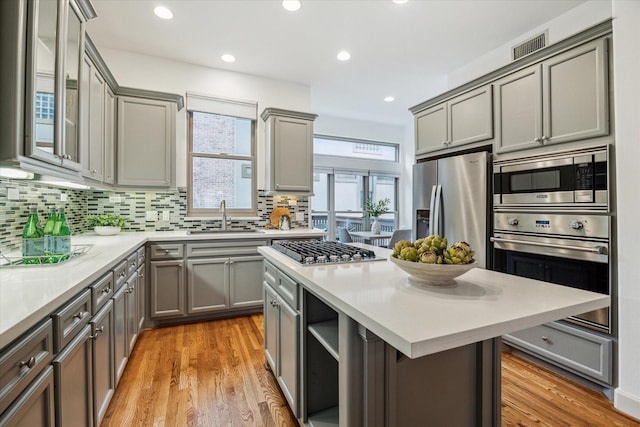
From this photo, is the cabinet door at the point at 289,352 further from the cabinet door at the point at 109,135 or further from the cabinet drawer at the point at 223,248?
the cabinet door at the point at 109,135

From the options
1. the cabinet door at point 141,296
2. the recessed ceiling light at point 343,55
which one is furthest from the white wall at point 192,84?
the cabinet door at point 141,296

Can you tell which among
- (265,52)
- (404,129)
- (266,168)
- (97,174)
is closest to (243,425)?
(97,174)

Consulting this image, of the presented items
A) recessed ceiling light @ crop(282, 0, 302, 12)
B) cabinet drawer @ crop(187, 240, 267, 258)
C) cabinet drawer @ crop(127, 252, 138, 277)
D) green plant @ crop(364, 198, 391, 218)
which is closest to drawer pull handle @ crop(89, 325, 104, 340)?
cabinet drawer @ crop(127, 252, 138, 277)

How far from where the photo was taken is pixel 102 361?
161 cm

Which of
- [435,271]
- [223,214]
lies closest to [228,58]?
[223,214]

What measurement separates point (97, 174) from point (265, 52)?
84.1 inches

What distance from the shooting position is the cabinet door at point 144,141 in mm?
3068

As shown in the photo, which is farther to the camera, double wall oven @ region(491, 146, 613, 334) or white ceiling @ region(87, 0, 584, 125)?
white ceiling @ region(87, 0, 584, 125)

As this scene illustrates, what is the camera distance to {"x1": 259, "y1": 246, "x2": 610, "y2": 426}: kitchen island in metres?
0.83

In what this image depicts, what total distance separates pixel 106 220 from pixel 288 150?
→ 211 centimetres

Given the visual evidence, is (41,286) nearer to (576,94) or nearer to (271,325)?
(271,325)

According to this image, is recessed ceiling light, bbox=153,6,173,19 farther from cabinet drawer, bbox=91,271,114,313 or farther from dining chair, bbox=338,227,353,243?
dining chair, bbox=338,227,353,243

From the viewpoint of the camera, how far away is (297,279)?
148 centimetres

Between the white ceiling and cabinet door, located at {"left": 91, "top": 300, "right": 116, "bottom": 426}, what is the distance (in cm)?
257
